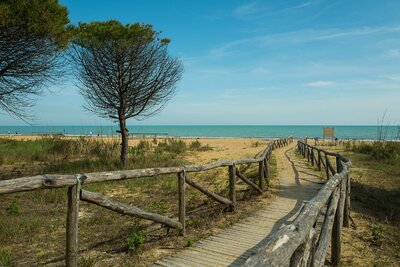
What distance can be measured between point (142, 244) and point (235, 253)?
1636 mm

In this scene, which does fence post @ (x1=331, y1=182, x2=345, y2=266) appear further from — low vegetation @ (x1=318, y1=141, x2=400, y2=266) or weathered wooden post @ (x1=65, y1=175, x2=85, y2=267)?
weathered wooden post @ (x1=65, y1=175, x2=85, y2=267)

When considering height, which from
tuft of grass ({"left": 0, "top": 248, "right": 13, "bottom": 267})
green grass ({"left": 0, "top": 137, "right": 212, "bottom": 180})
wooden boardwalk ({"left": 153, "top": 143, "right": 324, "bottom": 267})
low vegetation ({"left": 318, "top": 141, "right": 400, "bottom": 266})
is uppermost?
green grass ({"left": 0, "top": 137, "right": 212, "bottom": 180})

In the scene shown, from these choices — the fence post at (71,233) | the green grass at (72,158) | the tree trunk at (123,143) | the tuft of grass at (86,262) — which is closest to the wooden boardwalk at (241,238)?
the tuft of grass at (86,262)

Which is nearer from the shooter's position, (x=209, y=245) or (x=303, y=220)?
(x=303, y=220)

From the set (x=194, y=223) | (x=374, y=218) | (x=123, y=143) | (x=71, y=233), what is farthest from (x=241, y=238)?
(x=123, y=143)

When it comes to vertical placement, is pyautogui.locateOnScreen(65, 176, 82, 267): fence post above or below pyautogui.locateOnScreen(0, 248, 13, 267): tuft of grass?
above

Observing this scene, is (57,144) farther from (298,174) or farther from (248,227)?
(248,227)

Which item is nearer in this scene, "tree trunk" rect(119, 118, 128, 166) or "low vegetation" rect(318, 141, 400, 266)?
"low vegetation" rect(318, 141, 400, 266)

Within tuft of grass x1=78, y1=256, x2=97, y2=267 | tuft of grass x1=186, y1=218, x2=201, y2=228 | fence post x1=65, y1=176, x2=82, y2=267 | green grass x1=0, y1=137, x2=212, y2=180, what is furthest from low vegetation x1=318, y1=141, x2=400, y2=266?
green grass x1=0, y1=137, x2=212, y2=180

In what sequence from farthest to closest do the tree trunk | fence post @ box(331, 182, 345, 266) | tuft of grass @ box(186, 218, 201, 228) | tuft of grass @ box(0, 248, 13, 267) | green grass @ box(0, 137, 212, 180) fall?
the tree trunk < green grass @ box(0, 137, 212, 180) < tuft of grass @ box(186, 218, 201, 228) < fence post @ box(331, 182, 345, 266) < tuft of grass @ box(0, 248, 13, 267)

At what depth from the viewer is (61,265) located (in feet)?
16.0

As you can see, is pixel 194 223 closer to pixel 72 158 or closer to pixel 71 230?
pixel 71 230

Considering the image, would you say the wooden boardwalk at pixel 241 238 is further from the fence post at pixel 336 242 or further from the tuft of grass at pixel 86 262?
the tuft of grass at pixel 86 262

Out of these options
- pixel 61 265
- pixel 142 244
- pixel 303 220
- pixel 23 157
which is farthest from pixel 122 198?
pixel 23 157
